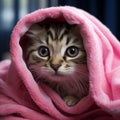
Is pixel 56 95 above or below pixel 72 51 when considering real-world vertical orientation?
below

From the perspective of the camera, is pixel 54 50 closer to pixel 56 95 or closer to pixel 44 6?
pixel 56 95

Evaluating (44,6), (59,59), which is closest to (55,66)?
(59,59)

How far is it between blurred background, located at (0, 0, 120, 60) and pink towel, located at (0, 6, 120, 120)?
627mm

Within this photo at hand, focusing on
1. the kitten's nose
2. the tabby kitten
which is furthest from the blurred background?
the kitten's nose

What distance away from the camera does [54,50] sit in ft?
2.69

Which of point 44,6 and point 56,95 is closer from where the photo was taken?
point 56,95

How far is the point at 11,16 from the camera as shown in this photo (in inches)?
60.9

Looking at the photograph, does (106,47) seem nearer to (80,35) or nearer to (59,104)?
(80,35)

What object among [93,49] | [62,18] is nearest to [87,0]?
[62,18]

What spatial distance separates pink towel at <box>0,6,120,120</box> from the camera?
0.75 metres

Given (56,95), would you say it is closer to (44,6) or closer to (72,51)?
(72,51)

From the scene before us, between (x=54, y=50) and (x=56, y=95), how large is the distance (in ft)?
0.40

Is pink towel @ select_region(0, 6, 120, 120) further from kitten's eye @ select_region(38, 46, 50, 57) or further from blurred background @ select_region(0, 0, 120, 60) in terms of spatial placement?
blurred background @ select_region(0, 0, 120, 60)

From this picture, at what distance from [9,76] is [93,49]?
27 cm
